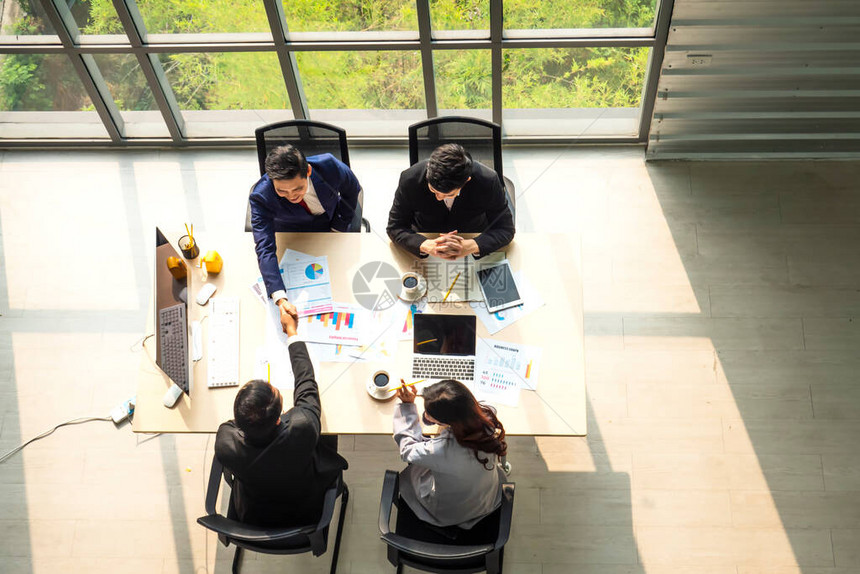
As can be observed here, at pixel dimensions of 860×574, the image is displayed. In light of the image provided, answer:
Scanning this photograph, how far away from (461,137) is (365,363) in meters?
1.23

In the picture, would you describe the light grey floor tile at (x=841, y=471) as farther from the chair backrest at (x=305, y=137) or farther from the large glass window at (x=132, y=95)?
the large glass window at (x=132, y=95)

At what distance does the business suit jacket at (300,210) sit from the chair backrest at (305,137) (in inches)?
4.2

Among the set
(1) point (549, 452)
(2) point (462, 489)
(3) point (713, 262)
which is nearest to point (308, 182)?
(2) point (462, 489)

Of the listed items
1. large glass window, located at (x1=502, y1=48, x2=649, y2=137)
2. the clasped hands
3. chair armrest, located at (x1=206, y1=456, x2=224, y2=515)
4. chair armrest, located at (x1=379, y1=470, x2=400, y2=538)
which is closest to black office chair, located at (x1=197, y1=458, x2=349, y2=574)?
chair armrest, located at (x1=206, y1=456, x2=224, y2=515)

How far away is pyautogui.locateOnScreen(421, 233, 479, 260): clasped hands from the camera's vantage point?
325cm

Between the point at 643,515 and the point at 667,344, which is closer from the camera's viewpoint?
the point at 643,515

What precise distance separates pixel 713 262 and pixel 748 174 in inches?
27.4

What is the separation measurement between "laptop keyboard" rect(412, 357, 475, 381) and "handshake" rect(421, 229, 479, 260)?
1.62 ft

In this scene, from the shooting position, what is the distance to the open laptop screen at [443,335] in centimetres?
311

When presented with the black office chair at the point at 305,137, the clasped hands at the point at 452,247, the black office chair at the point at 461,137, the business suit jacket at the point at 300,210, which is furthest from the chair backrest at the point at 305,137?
the clasped hands at the point at 452,247

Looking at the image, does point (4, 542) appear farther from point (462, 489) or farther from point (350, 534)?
point (462, 489)

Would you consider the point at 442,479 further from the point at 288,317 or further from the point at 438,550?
the point at 288,317

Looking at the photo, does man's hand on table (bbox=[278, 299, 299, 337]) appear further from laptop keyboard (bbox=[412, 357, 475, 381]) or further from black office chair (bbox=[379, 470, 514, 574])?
black office chair (bbox=[379, 470, 514, 574])

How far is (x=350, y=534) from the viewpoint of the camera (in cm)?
362
